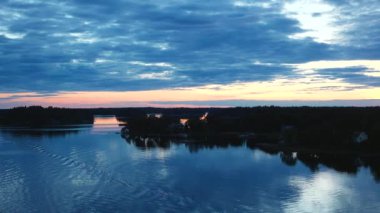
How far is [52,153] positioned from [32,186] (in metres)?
12.3

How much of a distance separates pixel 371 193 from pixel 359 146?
1372 cm

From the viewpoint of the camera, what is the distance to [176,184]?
1973 cm

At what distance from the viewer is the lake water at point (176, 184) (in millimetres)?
15961

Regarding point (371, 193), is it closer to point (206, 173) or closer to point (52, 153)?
point (206, 173)

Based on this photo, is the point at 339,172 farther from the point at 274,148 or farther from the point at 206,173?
the point at 274,148

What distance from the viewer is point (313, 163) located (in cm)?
2709

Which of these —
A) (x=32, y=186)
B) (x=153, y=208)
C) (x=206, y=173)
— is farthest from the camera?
(x=206, y=173)

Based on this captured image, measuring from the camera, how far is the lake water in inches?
628

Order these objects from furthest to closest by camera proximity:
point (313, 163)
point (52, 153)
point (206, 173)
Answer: point (52, 153) → point (313, 163) → point (206, 173)

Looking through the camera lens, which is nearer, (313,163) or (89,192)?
(89,192)

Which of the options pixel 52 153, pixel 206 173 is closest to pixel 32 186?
pixel 206 173

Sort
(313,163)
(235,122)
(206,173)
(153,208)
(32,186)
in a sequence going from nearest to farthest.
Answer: (153,208) < (32,186) < (206,173) < (313,163) < (235,122)

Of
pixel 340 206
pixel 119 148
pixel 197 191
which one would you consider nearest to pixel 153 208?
pixel 197 191

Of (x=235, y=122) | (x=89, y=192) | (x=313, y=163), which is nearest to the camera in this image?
(x=89, y=192)
